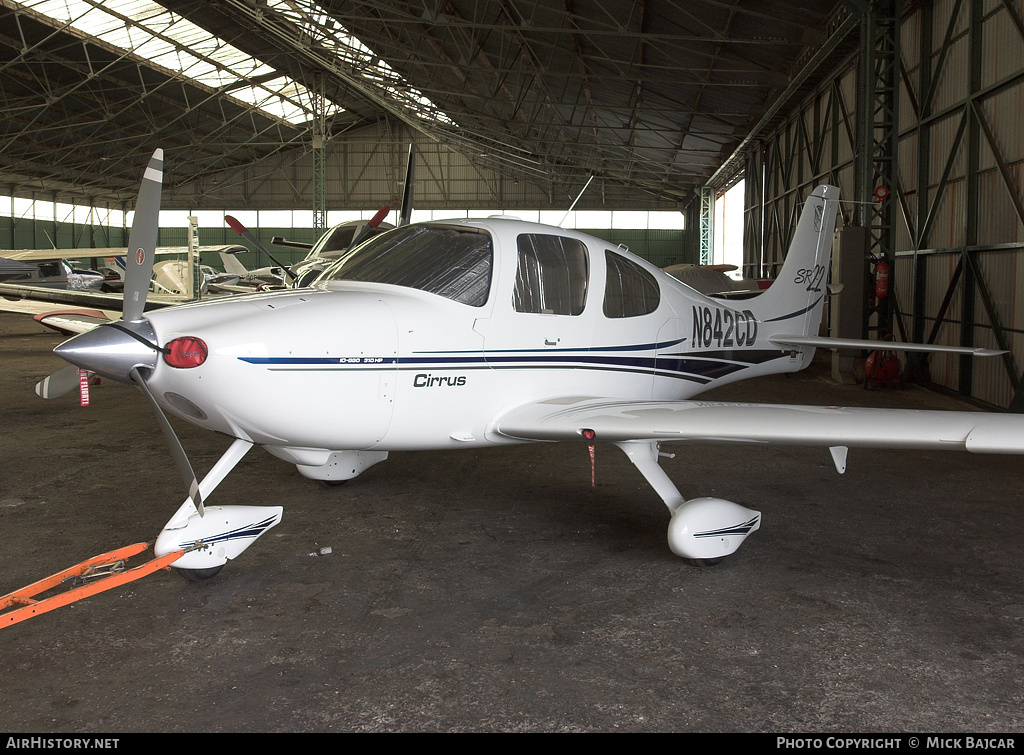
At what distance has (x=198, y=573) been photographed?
4.08 meters

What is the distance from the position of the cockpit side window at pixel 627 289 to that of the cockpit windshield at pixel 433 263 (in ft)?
3.18

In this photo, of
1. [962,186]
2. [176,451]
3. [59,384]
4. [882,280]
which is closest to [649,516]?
[176,451]

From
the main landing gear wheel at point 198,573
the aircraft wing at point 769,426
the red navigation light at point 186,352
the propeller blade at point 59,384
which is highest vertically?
the red navigation light at point 186,352

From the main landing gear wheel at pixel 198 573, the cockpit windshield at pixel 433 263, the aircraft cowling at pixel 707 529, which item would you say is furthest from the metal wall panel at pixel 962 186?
the main landing gear wheel at pixel 198 573

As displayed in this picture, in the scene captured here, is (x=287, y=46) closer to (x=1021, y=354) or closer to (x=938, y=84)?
(x=938, y=84)

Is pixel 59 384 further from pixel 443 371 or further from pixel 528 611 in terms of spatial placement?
pixel 528 611

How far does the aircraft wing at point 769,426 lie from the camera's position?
3742mm

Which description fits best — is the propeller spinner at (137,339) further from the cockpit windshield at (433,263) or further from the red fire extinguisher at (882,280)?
the red fire extinguisher at (882,280)

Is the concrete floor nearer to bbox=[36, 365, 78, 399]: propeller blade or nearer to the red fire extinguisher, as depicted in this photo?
bbox=[36, 365, 78, 399]: propeller blade

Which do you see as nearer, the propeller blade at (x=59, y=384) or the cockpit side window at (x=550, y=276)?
the propeller blade at (x=59, y=384)

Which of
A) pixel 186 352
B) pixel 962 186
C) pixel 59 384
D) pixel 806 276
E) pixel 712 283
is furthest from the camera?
pixel 712 283

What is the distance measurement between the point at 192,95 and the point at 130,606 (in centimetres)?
3159

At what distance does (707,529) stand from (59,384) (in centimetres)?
365

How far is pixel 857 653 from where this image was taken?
337 cm
